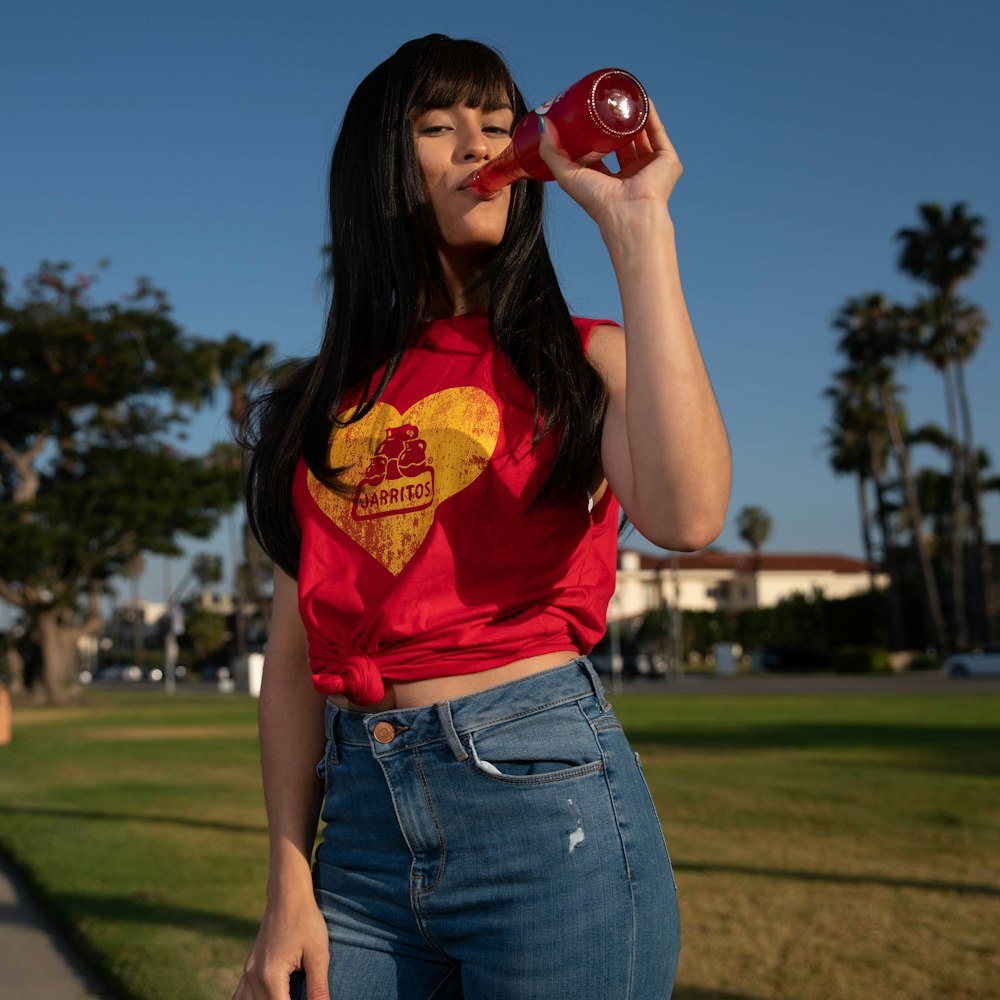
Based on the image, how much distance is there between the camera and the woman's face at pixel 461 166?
1.81 meters

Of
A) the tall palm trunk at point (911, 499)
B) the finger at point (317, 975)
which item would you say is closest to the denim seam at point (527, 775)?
the finger at point (317, 975)

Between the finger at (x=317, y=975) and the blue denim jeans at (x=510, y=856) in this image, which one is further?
the finger at (x=317, y=975)

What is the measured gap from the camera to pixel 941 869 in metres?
7.07

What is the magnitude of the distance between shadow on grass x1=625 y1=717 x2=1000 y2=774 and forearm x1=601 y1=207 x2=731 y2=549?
11.6 m

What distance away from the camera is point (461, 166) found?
71.8 inches

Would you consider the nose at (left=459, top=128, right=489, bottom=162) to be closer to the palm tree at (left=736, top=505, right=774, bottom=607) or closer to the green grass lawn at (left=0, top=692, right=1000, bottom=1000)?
the green grass lawn at (left=0, top=692, right=1000, bottom=1000)

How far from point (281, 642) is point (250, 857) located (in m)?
6.39

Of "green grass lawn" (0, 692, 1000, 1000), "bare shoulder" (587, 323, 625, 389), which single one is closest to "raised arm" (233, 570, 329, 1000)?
"bare shoulder" (587, 323, 625, 389)

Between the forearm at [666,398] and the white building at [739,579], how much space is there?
317 feet

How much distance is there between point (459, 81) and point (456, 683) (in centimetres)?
89

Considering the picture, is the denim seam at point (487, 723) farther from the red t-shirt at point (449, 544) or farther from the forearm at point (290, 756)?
the forearm at point (290, 756)

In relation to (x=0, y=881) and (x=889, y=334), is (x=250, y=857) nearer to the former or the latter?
(x=0, y=881)

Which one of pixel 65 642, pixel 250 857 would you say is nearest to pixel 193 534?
pixel 65 642

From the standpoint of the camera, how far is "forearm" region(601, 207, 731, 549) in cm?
141
